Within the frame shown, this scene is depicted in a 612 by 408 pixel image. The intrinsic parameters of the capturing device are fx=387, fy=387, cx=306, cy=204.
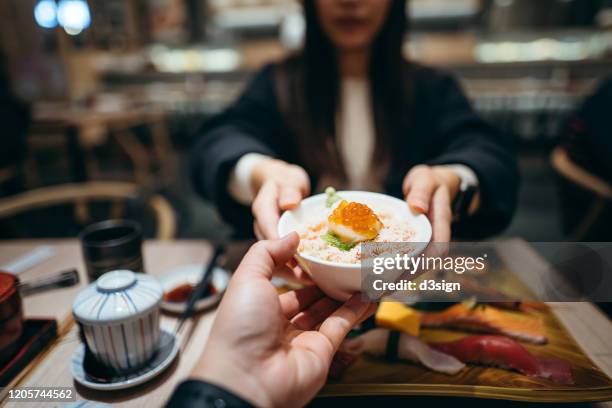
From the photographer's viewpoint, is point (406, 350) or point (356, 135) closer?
point (406, 350)

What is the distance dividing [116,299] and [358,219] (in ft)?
1.64

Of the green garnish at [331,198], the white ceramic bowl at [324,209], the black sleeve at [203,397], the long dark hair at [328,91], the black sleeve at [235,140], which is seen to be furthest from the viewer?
the long dark hair at [328,91]

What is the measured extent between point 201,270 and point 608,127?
1.78 m

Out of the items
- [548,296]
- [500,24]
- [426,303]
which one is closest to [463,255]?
[426,303]

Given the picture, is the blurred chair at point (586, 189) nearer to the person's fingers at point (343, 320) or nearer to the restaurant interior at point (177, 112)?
the restaurant interior at point (177, 112)

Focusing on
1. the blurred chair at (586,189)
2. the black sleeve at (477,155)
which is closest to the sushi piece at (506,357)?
the black sleeve at (477,155)

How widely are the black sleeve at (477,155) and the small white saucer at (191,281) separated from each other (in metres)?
0.76

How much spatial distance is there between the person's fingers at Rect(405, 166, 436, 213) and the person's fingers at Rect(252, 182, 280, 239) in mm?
312

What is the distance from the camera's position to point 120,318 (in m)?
0.72

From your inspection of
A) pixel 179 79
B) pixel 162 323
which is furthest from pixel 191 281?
pixel 179 79

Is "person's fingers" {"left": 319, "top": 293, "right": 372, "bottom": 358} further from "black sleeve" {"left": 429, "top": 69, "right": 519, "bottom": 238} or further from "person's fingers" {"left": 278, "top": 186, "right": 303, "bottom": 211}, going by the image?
"black sleeve" {"left": 429, "top": 69, "right": 519, "bottom": 238}

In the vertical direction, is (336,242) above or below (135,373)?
above

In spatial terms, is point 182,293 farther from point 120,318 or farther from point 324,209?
point 324,209

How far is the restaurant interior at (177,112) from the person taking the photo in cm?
126
